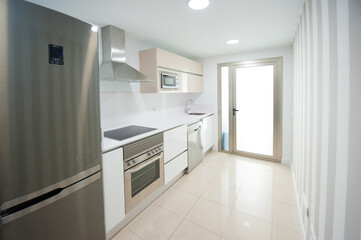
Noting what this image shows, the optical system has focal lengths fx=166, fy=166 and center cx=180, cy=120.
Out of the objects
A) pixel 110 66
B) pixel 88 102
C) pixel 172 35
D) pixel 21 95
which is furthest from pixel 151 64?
pixel 21 95

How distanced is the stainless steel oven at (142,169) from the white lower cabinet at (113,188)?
0.06 m

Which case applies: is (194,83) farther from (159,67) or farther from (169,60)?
(159,67)

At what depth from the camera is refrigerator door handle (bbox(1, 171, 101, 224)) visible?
91 centimetres

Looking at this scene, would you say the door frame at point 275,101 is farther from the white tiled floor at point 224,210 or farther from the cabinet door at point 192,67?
the white tiled floor at point 224,210

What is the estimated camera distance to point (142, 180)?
1.97m

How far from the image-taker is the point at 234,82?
142 inches

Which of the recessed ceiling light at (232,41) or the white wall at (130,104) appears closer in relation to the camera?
the white wall at (130,104)

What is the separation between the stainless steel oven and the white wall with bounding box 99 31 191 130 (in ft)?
2.12

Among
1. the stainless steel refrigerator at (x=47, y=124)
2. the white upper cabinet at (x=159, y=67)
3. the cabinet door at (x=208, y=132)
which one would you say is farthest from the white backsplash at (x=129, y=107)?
the stainless steel refrigerator at (x=47, y=124)

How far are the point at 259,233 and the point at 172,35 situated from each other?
2.61 m

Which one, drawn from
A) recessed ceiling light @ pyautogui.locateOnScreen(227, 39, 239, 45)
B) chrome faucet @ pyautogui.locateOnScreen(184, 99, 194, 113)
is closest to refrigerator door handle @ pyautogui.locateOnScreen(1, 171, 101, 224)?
recessed ceiling light @ pyautogui.locateOnScreen(227, 39, 239, 45)

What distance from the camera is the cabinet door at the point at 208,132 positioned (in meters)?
3.46

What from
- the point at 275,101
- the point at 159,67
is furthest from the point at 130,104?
the point at 275,101

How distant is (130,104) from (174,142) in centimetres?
88
